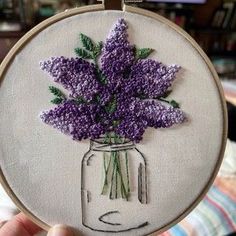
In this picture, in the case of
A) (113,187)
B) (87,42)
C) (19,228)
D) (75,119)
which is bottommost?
(19,228)

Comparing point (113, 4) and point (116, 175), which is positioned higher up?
point (113, 4)

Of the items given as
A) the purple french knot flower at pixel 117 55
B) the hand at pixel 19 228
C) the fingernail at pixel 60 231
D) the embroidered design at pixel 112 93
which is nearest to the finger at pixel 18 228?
the hand at pixel 19 228

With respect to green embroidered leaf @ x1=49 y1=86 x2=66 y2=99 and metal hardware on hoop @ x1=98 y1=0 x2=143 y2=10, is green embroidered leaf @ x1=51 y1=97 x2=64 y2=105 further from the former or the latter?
metal hardware on hoop @ x1=98 y1=0 x2=143 y2=10

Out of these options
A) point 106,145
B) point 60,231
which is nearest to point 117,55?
point 106,145

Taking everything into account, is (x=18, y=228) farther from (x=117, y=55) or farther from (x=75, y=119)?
(x=117, y=55)

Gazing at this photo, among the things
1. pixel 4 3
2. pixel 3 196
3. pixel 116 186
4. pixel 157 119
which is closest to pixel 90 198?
pixel 116 186

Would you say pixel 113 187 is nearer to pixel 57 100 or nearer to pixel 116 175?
pixel 116 175

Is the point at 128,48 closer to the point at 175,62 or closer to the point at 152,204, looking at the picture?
the point at 175,62

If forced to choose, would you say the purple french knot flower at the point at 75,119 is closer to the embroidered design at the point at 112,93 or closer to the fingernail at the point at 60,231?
the embroidered design at the point at 112,93

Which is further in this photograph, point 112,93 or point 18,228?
point 18,228
